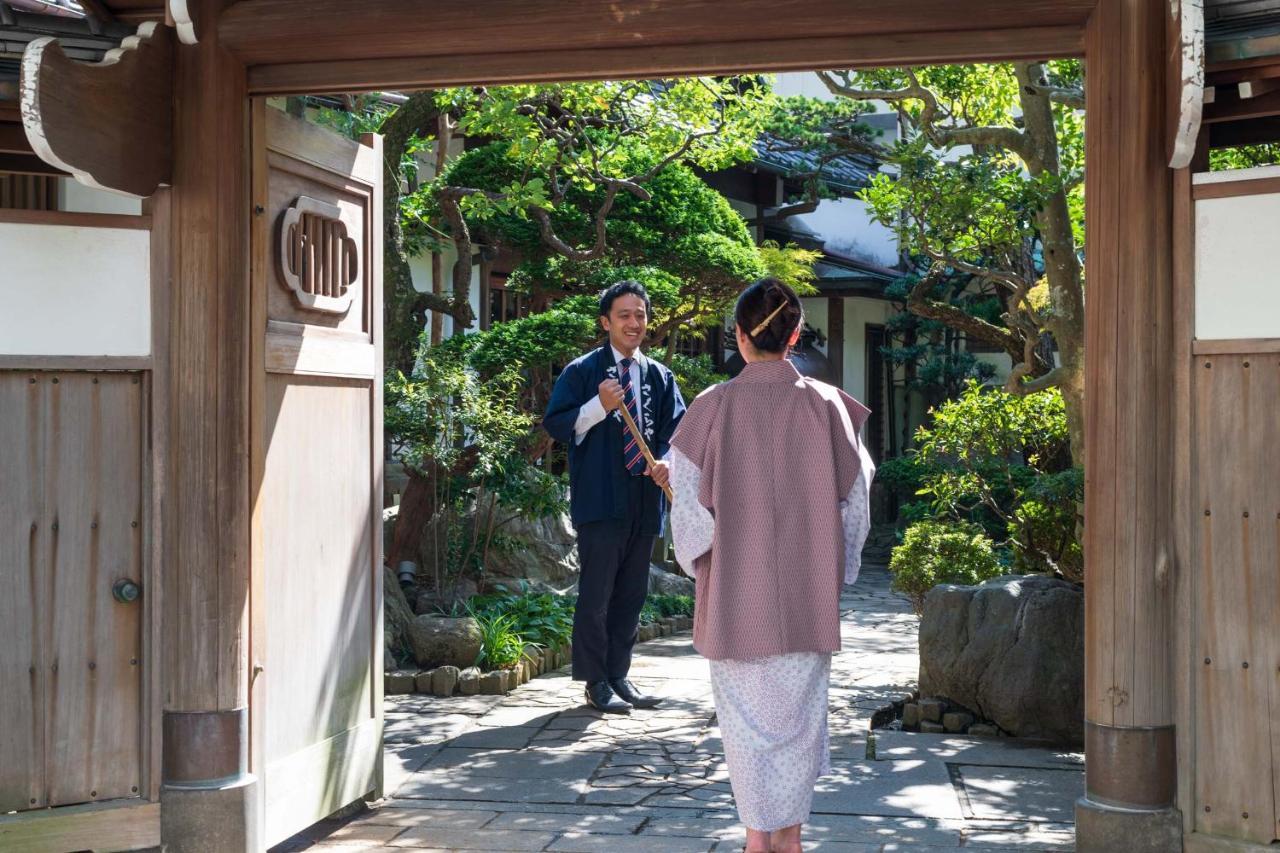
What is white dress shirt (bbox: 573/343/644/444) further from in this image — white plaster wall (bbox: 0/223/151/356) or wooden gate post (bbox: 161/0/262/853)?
white plaster wall (bbox: 0/223/151/356)

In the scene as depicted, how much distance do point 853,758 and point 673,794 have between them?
41.2 inches

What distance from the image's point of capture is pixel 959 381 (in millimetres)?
21172

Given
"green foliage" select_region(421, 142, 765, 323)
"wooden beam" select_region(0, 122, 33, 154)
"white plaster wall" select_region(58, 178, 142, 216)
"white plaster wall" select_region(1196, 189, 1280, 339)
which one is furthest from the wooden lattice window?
"green foliage" select_region(421, 142, 765, 323)

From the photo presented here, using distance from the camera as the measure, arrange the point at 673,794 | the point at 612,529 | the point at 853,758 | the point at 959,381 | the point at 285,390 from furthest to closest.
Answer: the point at 959,381, the point at 612,529, the point at 853,758, the point at 673,794, the point at 285,390

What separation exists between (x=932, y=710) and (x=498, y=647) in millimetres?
2755

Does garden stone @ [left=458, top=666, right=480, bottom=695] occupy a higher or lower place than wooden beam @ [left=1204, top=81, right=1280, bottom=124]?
lower

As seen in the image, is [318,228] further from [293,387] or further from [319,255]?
[293,387]

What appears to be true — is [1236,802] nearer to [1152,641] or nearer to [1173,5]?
[1152,641]

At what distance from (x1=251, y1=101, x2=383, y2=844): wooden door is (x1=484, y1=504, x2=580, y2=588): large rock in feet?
17.6

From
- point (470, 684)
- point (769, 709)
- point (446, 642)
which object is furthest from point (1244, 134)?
point (446, 642)

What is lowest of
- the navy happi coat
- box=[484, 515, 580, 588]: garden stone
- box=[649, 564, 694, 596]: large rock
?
box=[649, 564, 694, 596]: large rock

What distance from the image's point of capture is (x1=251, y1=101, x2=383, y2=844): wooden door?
5.31 m

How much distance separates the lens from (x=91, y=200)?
5.94 m

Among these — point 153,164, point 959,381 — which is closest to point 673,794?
point 153,164
